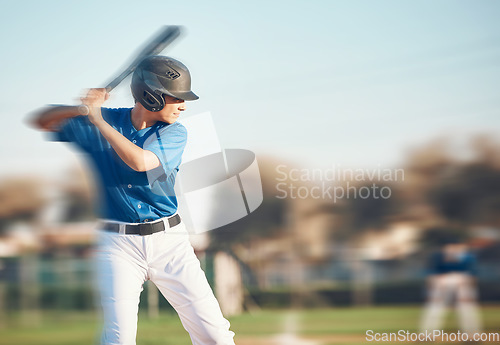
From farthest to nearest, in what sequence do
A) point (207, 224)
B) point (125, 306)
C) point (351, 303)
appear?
1. point (351, 303)
2. point (207, 224)
3. point (125, 306)

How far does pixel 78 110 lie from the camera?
119 inches

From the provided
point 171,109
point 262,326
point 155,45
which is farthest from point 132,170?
point 262,326

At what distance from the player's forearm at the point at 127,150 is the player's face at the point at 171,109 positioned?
0.28 m

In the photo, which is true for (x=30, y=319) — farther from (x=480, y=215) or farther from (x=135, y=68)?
(x=480, y=215)

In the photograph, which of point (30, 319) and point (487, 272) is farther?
point (487, 272)

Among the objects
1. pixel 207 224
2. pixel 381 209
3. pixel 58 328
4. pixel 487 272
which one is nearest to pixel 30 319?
pixel 58 328

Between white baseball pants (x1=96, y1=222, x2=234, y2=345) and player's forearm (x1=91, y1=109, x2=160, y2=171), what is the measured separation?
1.17 feet

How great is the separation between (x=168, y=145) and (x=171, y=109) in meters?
0.19

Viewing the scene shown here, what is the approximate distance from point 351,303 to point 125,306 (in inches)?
623

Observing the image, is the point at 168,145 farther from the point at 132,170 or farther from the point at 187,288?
the point at 187,288

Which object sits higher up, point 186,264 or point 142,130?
point 142,130

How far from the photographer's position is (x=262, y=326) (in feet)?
41.4

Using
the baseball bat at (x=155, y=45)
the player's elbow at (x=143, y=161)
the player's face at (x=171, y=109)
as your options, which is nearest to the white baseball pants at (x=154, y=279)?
the player's elbow at (x=143, y=161)

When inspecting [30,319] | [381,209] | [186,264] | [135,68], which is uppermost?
[135,68]
